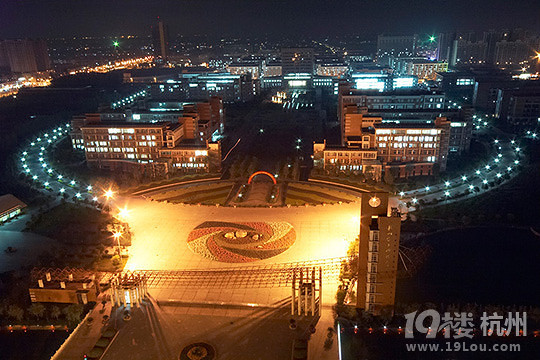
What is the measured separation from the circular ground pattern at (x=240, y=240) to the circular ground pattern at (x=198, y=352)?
7926 mm

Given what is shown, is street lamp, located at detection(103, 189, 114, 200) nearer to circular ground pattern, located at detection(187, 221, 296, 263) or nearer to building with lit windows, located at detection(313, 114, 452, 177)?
circular ground pattern, located at detection(187, 221, 296, 263)

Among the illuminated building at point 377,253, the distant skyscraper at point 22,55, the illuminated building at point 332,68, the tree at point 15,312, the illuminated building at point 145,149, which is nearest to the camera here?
the illuminated building at point 377,253

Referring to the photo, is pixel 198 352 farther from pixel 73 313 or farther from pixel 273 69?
pixel 273 69

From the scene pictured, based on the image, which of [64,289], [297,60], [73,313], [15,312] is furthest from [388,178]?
[297,60]

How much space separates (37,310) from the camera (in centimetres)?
2261

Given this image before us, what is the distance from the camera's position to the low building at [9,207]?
113 ft

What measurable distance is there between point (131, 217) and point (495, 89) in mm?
65022

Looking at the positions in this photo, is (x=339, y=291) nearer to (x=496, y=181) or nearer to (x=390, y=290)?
(x=390, y=290)

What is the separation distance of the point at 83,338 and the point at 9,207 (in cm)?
1960

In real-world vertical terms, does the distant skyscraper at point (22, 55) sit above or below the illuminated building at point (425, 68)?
above

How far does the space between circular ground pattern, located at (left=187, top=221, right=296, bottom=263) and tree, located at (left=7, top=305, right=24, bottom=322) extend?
10314mm

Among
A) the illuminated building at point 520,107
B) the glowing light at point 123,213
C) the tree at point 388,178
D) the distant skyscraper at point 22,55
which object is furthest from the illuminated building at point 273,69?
the glowing light at point 123,213

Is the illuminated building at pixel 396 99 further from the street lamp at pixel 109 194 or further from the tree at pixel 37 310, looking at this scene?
the tree at pixel 37 310

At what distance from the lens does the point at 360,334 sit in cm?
2094
